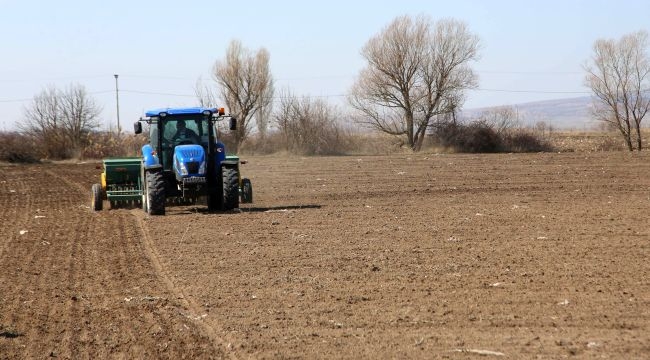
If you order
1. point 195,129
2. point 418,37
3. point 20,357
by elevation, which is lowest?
point 20,357

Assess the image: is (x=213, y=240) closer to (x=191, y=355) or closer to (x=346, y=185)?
(x=191, y=355)

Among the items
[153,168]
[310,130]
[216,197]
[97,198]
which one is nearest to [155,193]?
[153,168]

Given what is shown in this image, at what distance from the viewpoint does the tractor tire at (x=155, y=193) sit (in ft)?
57.0

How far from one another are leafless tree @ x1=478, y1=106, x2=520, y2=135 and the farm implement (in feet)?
110

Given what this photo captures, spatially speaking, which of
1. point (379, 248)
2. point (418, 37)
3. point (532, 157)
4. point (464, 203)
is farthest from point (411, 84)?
point (379, 248)

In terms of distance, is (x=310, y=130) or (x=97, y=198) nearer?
(x=97, y=198)

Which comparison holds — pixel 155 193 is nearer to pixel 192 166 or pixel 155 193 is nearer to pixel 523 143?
pixel 192 166

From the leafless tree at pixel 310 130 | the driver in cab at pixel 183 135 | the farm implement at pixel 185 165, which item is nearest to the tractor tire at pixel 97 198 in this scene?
the farm implement at pixel 185 165

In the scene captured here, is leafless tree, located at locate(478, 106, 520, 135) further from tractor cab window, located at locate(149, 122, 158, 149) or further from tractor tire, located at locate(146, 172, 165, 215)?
tractor tire, located at locate(146, 172, 165, 215)

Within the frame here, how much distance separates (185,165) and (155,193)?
0.77 m

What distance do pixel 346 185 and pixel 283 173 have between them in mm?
6305

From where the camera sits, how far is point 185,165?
17.3 metres

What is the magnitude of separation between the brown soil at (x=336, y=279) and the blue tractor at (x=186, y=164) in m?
0.48

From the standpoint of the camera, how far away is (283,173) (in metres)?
30.8
